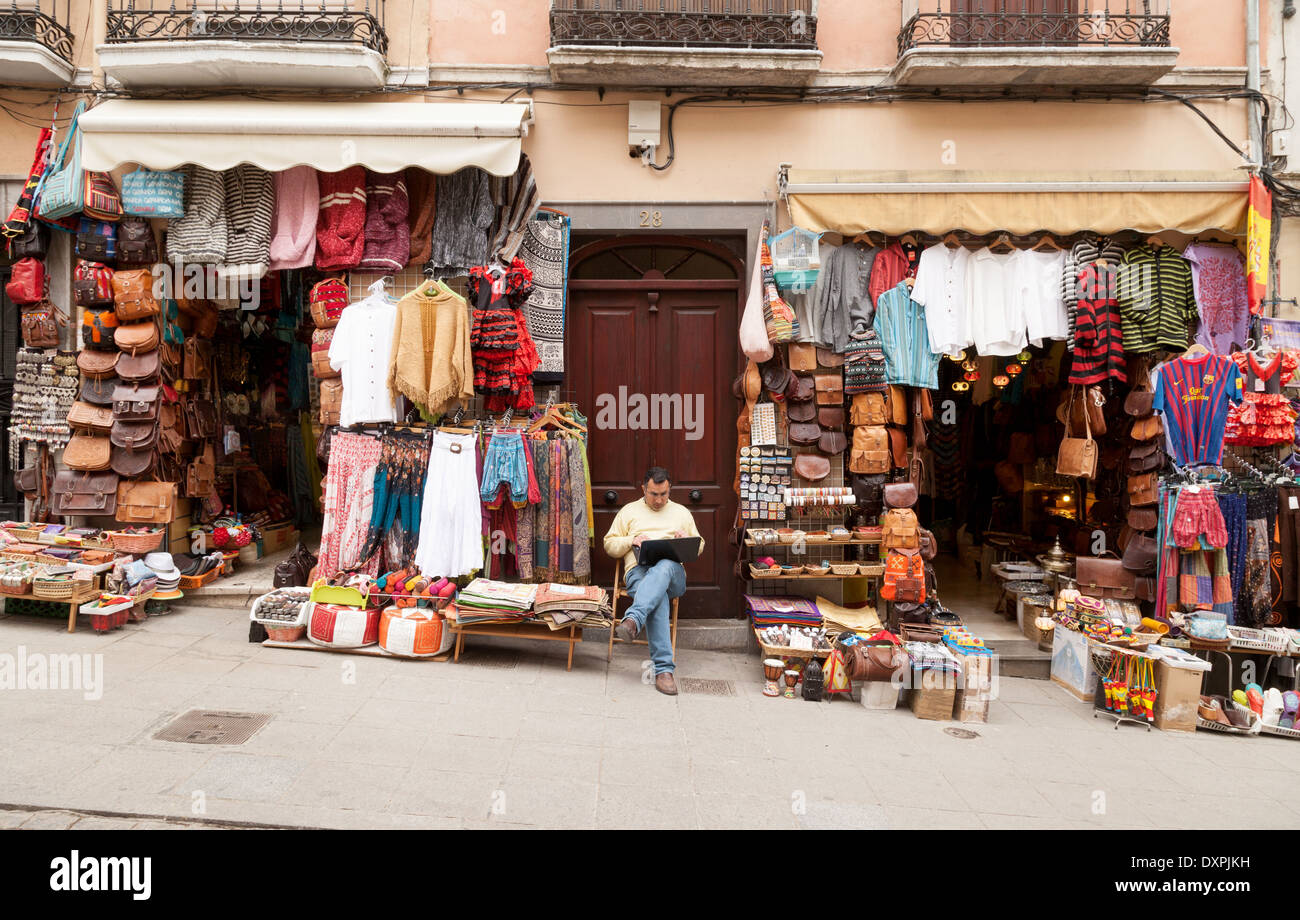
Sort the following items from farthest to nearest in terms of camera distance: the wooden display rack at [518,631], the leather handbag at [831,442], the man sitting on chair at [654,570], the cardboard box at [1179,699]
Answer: the leather handbag at [831,442] → the wooden display rack at [518,631] → the man sitting on chair at [654,570] → the cardboard box at [1179,699]

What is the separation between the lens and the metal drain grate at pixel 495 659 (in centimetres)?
583

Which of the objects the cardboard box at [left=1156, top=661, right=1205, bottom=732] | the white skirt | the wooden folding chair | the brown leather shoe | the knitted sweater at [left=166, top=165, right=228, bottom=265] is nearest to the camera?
the cardboard box at [left=1156, top=661, right=1205, bottom=732]

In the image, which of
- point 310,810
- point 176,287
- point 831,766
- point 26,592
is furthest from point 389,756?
point 176,287

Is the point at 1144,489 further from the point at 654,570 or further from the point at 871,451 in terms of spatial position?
the point at 654,570

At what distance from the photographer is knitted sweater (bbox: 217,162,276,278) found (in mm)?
6406

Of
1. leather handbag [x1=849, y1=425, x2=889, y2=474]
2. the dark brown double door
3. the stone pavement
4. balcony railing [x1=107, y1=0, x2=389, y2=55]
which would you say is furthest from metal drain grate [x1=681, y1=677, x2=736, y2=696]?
balcony railing [x1=107, y1=0, x2=389, y2=55]

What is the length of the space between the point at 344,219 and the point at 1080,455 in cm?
655

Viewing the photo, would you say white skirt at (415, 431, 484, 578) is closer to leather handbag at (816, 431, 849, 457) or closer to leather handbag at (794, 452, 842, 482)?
leather handbag at (794, 452, 842, 482)

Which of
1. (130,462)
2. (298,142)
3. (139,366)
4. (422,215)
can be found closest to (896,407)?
(422,215)

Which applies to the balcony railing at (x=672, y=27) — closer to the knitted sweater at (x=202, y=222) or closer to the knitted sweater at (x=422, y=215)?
the knitted sweater at (x=422, y=215)

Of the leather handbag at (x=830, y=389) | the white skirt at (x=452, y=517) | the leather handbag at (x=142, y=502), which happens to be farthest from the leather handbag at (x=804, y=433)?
the leather handbag at (x=142, y=502)

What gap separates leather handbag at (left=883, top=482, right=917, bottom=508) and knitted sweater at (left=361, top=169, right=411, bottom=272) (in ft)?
14.6

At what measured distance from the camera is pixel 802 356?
21.4ft

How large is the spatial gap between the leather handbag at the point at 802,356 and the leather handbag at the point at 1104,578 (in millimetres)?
2985
